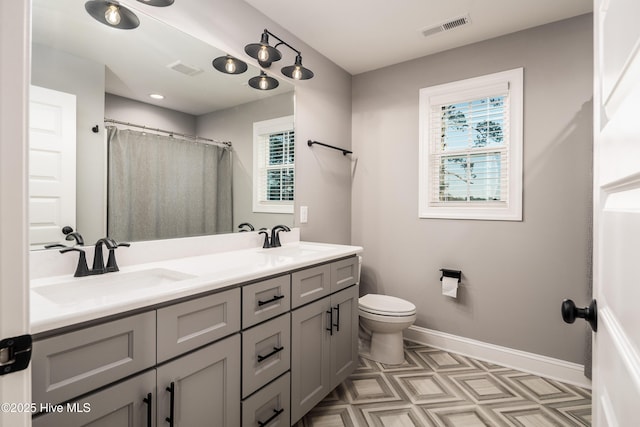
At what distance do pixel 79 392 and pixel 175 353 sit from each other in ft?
0.89

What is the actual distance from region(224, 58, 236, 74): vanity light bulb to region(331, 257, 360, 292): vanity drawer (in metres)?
1.36

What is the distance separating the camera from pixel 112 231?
1.47 metres

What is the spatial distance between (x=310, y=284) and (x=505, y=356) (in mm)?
1791

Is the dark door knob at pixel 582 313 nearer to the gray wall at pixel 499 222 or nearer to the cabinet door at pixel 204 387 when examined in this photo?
the cabinet door at pixel 204 387

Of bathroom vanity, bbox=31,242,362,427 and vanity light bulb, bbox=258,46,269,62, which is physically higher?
vanity light bulb, bbox=258,46,269,62

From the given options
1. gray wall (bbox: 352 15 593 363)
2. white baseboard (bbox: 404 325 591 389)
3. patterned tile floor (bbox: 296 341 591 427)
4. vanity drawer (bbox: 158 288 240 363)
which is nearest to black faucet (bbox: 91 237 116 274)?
vanity drawer (bbox: 158 288 240 363)

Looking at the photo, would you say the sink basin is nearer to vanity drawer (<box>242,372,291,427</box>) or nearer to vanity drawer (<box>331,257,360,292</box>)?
vanity drawer (<box>242,372,291,427</box>)

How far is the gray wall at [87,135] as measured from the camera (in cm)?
130

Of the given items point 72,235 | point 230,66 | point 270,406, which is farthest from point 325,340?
point 230,66

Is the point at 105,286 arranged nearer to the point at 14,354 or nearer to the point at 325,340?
the point at 14,354

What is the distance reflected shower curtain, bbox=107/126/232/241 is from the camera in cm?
150

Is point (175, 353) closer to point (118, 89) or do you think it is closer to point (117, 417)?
point (117, 417)

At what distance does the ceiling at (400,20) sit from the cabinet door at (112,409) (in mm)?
2208

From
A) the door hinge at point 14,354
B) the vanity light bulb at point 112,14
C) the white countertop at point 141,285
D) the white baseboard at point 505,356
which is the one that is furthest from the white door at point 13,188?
the white baseboard at point 505,356
